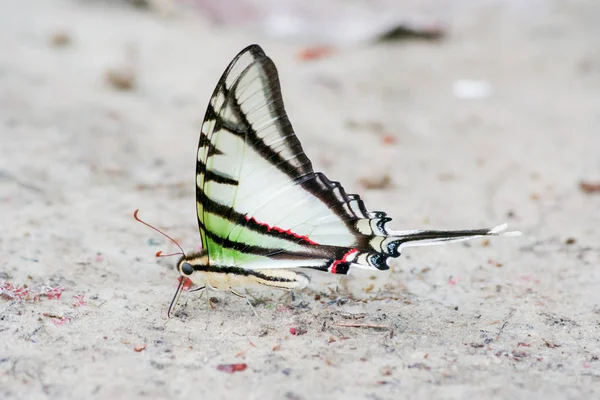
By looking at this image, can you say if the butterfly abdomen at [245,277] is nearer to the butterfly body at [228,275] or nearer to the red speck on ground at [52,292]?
the butterfly body at [228,275]

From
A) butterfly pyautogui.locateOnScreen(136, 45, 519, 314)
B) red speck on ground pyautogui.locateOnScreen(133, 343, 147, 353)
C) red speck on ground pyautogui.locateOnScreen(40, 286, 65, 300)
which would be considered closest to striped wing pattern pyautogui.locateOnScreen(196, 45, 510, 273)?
butterfly pyautogui.locateOnScreen(136, 45, 519, 314)

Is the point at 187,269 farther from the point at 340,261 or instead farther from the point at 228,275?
the point at 340,261

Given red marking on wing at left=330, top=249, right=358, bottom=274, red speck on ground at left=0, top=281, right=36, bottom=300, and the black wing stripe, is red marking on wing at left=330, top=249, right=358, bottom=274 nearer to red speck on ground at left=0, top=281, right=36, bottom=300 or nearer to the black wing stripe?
the black wing stripe

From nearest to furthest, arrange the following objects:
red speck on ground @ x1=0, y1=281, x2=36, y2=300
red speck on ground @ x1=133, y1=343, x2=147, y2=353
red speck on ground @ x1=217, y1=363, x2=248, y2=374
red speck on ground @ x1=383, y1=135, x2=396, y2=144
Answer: red speck on ground @ x1=217, y1=363, x2=248, y2=374
red speck on ground @ x1=133, y1=343, x2=147, y2=353
red speck on ground @ x1=0, y1=281, x2=36, y2=300
red speck on ground @ x1=383, y1=135, x2=396, y2=144

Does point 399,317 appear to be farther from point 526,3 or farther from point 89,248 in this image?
point 526,3

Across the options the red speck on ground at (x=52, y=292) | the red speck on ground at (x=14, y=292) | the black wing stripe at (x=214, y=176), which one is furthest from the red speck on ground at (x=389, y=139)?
the red speck on ground at (x=14, y=292)

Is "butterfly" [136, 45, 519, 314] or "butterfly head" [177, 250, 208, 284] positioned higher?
"butterfly" [136, 45, 519, 314]

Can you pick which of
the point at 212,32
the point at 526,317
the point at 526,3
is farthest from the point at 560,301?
the point at 526,3

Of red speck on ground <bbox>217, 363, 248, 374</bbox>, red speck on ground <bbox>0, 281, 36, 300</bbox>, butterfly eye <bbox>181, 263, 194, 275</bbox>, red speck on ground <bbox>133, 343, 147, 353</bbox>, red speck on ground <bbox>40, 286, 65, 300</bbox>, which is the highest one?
butterfly eye <bbox>181, 263, 194, 275</bbox>
